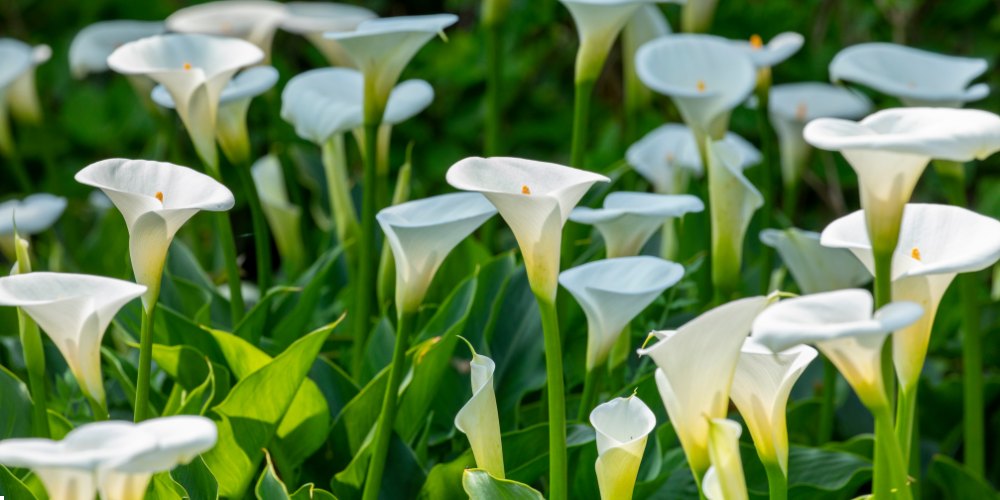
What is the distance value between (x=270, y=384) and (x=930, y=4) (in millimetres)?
1792

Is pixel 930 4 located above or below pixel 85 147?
above

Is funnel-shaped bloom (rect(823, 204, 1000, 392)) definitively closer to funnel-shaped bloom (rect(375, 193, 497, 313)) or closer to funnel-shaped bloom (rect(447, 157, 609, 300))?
funnel-shaped bloom (rect(447, 157, 609, 300))

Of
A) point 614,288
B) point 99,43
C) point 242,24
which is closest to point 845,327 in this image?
point 614,288

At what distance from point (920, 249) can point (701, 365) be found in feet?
0.64

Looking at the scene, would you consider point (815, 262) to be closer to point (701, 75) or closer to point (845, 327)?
point (701, 75)

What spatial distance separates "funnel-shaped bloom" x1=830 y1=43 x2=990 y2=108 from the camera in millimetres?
1194

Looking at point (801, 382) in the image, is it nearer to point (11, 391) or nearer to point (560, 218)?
point (560, 218)

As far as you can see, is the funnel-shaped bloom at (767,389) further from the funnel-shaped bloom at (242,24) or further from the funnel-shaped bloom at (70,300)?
the funnel-shaped bloom at (242,24)

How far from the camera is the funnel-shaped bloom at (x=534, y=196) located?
0.77 metres

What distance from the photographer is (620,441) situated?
0.78m

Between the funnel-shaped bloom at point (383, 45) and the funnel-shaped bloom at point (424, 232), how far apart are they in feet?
0.50

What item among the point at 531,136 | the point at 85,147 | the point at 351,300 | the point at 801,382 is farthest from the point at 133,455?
the point at 85,147

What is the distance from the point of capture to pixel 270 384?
37.5 inches

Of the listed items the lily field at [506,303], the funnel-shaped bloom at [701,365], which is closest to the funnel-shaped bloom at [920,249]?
the lily field at [506,303]
